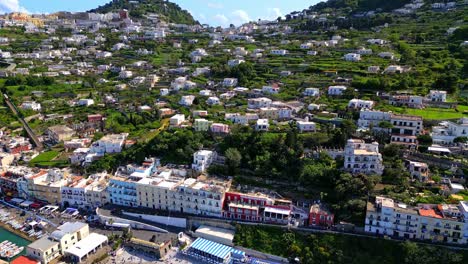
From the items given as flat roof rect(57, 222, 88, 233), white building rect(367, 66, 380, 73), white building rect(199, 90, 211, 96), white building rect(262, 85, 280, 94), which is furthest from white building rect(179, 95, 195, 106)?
white building rect(367, 66, 380, 73)

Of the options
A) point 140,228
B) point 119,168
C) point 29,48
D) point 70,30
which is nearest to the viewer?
point 140,228

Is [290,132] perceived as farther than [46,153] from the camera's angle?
No

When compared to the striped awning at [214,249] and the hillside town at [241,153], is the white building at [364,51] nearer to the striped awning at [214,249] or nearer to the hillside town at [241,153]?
the hillside town at [241,153]

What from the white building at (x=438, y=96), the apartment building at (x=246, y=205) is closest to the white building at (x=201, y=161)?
the apartment building at (x=246, y=205)

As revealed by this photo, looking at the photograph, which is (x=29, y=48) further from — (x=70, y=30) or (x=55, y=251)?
(x=55, y=251)

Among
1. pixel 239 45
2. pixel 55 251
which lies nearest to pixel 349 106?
pixel 55 251

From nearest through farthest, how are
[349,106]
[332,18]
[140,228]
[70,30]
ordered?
1. [140,228]
2. [349,106]
3. [332,18]
4. [70,30]
